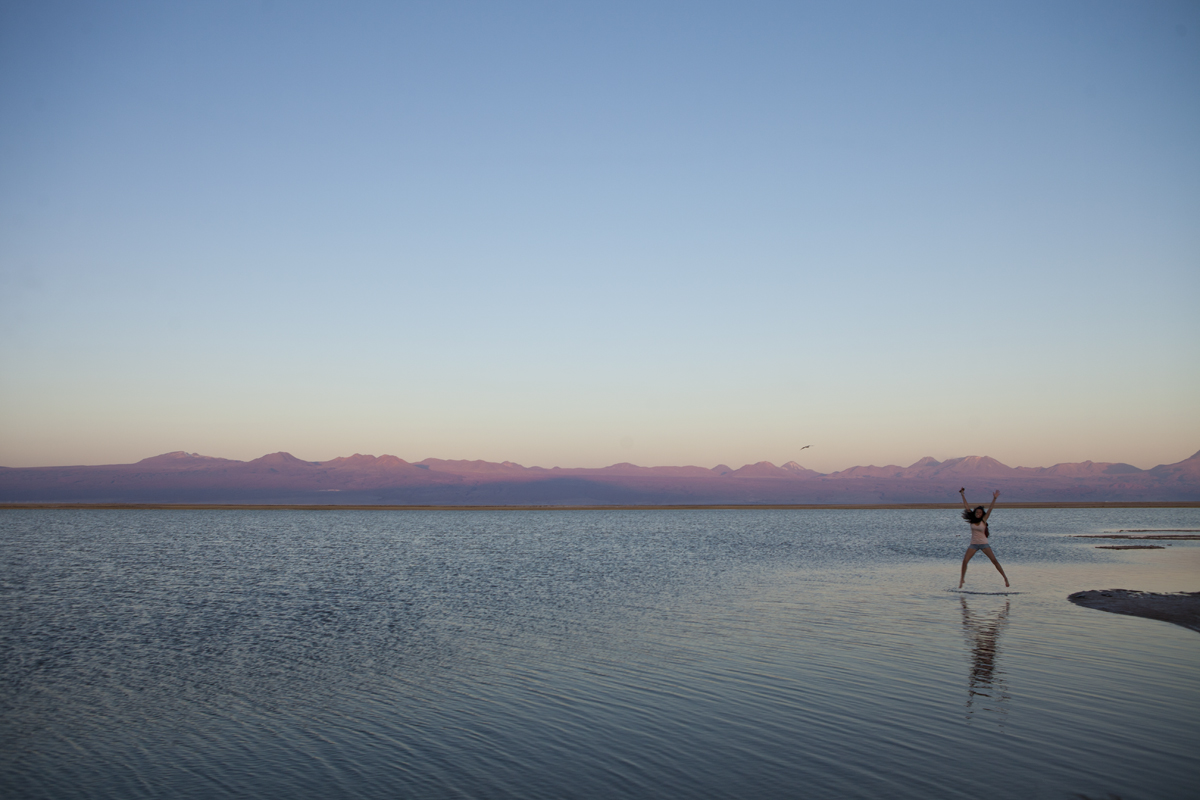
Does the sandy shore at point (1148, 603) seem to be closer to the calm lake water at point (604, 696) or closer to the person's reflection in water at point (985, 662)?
→ the calm lake water at point (604, 696)

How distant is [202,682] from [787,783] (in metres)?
12.8

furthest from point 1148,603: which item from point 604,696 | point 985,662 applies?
point 604,696

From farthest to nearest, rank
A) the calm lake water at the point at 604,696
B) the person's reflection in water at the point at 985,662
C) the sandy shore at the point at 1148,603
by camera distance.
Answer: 1. the sandy shore at the point at 1148,603
2. the person's reflection in water at the point at 985,662
3. the calm lake water at the point at 604,696

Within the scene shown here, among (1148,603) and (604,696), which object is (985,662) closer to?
(604,696)

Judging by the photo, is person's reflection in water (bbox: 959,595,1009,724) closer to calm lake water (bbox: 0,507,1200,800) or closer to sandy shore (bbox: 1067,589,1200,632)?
calm lake water (bbox: 0,507,1200,800)

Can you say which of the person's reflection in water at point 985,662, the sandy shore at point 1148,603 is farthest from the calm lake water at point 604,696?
→ the sandy shore at point 1148,603

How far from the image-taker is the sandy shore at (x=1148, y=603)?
21.2 m

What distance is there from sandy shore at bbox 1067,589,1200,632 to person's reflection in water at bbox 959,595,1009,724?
3.34 metres

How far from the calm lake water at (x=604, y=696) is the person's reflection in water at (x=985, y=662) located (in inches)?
3.2

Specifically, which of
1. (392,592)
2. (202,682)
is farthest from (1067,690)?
(392,592)

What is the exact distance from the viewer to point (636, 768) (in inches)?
399

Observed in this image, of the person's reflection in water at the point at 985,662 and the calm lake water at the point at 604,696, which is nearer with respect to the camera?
the calm lake water at the point at 604,696

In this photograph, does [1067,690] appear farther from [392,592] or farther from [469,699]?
[392,592]

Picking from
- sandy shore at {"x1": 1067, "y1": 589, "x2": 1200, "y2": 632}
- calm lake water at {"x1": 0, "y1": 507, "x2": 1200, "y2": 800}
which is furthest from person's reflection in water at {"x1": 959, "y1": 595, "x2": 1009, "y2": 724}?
sandy shore at {"x1": 1067, "y1": 589, "x2": 1200, "y2": 632}
